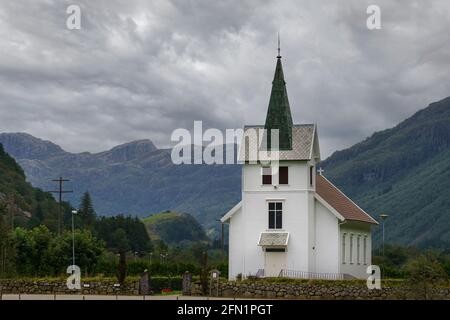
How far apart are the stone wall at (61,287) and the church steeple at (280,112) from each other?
1467 centimetres

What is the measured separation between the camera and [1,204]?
69562mm

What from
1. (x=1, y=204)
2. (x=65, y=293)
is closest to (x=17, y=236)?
(x=1, y=204)

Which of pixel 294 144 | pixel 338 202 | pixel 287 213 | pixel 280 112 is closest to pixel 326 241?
pixel 287 213

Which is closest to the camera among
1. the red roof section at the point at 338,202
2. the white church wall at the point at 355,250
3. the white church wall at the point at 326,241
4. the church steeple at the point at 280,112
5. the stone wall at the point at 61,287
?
the stone wall at the point at 61,287

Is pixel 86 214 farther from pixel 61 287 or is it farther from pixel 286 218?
pixel 61 287

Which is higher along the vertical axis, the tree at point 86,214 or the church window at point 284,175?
the tree at point 86,214

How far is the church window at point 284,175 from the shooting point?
64.6 meters

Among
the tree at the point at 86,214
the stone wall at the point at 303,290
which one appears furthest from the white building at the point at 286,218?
the tree at the point at 86,214

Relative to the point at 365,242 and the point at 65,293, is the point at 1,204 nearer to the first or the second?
the point at 65,293

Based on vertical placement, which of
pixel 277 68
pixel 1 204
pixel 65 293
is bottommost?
pixel 65 293

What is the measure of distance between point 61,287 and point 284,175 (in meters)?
16.8

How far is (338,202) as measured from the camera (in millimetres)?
69812

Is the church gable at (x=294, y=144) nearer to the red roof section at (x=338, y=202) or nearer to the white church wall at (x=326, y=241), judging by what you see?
the red roof section at (x=338, y=202)
